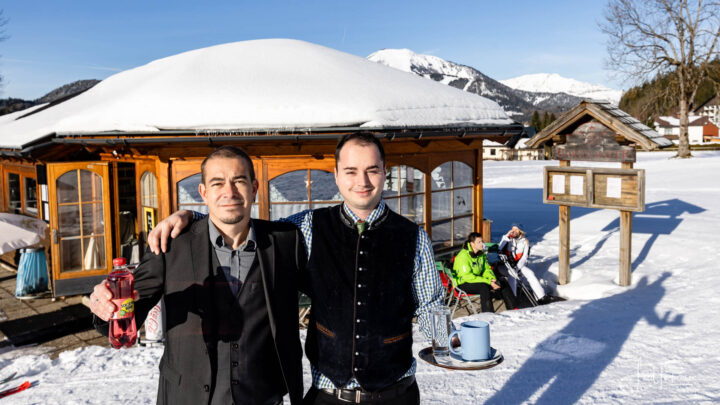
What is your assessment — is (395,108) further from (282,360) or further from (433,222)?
(282,360)

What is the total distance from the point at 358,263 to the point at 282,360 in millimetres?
482

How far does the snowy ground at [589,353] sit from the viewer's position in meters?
4.49

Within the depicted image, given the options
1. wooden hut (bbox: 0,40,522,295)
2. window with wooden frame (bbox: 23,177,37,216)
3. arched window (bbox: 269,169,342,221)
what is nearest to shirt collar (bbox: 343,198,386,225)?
wooden hut (bbox: 0,40,522,295)

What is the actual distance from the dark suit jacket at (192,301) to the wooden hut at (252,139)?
15.9 feet

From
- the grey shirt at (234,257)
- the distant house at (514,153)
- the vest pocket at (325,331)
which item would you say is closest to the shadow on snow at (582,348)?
the vest pocket at (325,331)

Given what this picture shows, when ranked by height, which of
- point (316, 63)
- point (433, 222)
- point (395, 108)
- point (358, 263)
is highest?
point (316, 63)

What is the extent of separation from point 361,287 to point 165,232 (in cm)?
79

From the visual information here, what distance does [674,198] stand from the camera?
15562mm

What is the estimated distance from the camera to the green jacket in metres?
7.18

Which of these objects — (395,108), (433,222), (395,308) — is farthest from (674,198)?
(395,308)

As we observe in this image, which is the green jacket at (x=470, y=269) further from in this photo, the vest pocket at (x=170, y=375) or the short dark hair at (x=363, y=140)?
the vest pocket at (x=170, y=375)

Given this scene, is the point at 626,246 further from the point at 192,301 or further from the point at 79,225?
the point at 79,225

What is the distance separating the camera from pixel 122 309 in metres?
1.96

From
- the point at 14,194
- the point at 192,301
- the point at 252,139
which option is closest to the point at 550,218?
the point at 252,139
